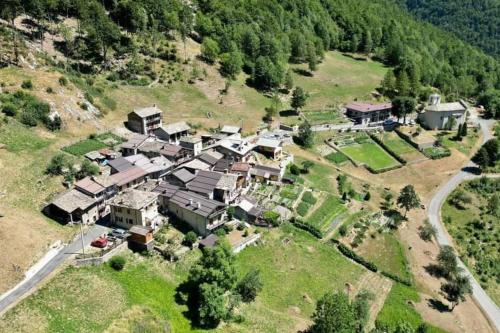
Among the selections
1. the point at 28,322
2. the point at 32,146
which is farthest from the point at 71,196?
the point at 28,322

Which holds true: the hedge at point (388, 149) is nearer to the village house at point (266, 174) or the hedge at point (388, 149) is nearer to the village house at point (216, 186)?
the village house at point (266, 174)

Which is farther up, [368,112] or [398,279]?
[368,112]

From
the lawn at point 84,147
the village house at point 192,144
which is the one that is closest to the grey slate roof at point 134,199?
the lawn at point 84,147

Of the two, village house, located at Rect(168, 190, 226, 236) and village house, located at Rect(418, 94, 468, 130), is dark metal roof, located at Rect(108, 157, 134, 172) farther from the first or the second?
village house, located at Rect(418, 94, 468, 130)

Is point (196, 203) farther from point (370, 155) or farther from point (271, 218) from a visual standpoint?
point (370, 155)

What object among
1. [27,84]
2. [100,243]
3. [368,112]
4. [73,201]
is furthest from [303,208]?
[27,84]
